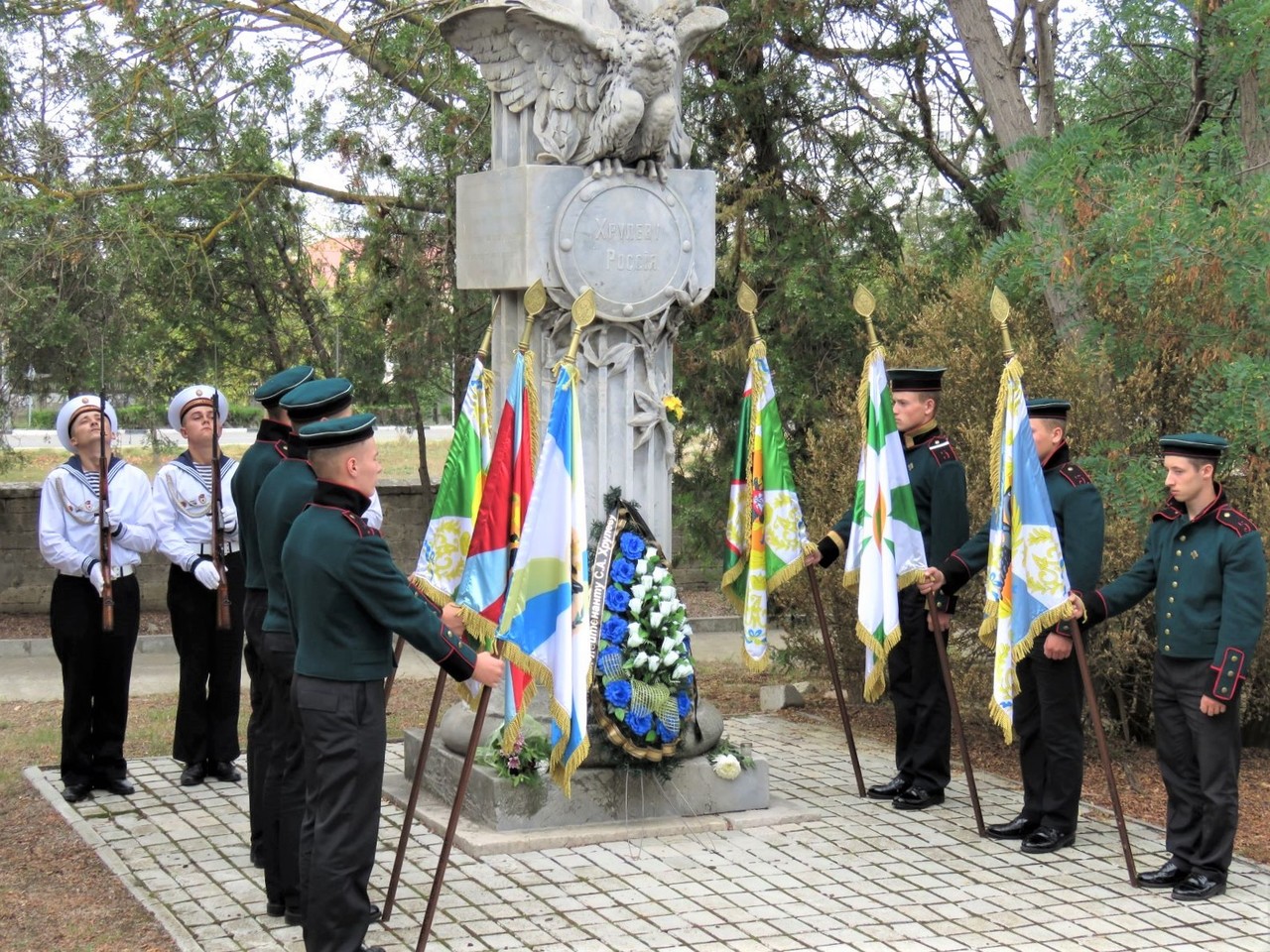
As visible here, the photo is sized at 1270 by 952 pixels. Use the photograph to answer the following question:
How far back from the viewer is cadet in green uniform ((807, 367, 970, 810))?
8.02m

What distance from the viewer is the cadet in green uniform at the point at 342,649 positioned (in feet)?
17.9

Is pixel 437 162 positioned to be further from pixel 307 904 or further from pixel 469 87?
pixel 307 904

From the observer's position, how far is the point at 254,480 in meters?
6.57

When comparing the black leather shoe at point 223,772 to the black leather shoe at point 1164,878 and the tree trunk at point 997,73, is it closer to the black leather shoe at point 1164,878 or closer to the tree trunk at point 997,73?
the black leather shoe at point 1164,878

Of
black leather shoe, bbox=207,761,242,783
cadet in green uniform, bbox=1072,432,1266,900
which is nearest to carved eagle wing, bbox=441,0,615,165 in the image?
cadet in green uniform, bbox=1072,432,1266,900

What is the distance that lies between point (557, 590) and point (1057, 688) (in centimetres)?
239

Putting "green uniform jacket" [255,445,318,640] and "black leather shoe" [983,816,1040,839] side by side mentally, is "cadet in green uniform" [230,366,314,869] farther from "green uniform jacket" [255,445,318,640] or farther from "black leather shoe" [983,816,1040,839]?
"black leather shoe" [983,816,1040,839]

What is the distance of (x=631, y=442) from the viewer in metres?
7.74

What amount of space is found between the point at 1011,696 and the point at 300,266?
8793mm

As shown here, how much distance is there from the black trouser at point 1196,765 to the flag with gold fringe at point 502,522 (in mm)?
2702

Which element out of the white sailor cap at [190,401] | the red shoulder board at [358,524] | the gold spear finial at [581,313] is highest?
the gold spear finial at [581,313]

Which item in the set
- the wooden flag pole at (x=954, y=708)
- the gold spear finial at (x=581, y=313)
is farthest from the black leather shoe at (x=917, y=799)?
the gold spear finial at (x=581, y=313)

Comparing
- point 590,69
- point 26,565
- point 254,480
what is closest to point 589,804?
point 254,480

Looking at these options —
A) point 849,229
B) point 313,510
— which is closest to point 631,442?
point 313,510
